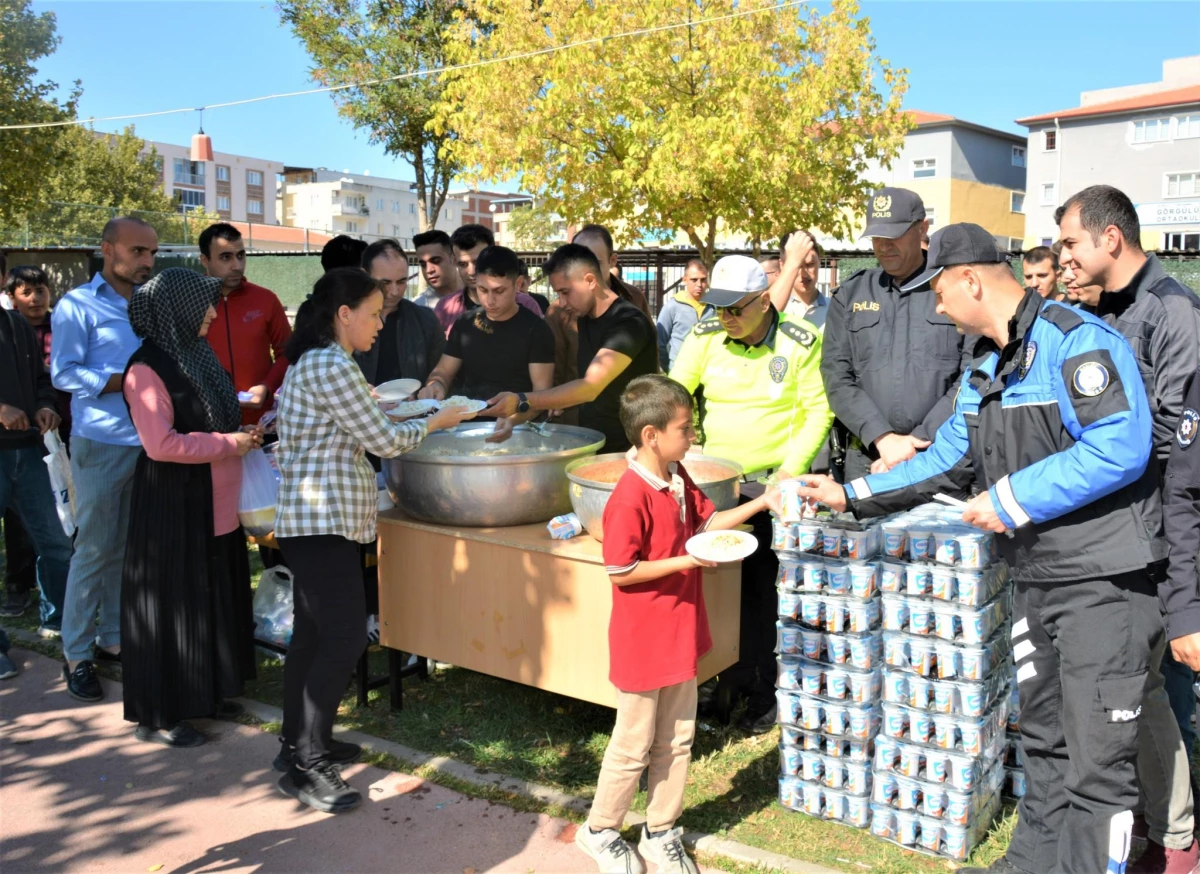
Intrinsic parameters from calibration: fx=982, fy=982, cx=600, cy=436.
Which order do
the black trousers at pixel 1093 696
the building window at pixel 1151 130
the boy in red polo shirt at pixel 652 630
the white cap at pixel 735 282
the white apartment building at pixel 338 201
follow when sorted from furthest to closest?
the white apartment building at pixel 338 201, the building window at pixel 1151 130, the white cap at pixel 735 282, the boy in red polo shirt at pixel 652 630, the black trousers at pixel 1093 696

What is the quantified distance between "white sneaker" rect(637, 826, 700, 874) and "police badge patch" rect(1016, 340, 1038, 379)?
5.72ft

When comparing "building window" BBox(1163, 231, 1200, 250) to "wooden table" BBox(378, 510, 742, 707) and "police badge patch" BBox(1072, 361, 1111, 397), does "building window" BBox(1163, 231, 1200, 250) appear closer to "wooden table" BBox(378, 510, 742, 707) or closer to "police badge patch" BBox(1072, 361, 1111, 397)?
"wooden table" BBox(378, 510, 742, 707)

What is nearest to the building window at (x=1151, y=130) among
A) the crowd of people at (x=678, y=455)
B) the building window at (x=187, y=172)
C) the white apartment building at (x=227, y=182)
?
the crowd of people at (x=678, y=455)

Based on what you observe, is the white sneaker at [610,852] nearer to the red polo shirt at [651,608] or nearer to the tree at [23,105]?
the red polo shirt at [651,608]

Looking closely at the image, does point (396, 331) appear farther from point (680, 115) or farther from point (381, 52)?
point (381, 52)

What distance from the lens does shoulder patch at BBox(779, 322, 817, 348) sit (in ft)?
12.8

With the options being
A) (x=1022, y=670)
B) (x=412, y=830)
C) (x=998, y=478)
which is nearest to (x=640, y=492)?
(x=998, y=478)

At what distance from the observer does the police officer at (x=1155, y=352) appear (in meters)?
2.94

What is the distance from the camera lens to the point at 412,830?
11.2ft

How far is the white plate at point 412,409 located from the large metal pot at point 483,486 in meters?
0.16

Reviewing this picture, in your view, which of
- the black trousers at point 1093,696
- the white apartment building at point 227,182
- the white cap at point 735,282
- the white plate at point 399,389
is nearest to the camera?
the black trousers at point 1093,696

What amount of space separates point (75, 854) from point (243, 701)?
1.18m

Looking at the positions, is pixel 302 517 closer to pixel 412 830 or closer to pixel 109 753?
pixel 412 830

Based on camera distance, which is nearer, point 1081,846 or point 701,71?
point 1081,846
